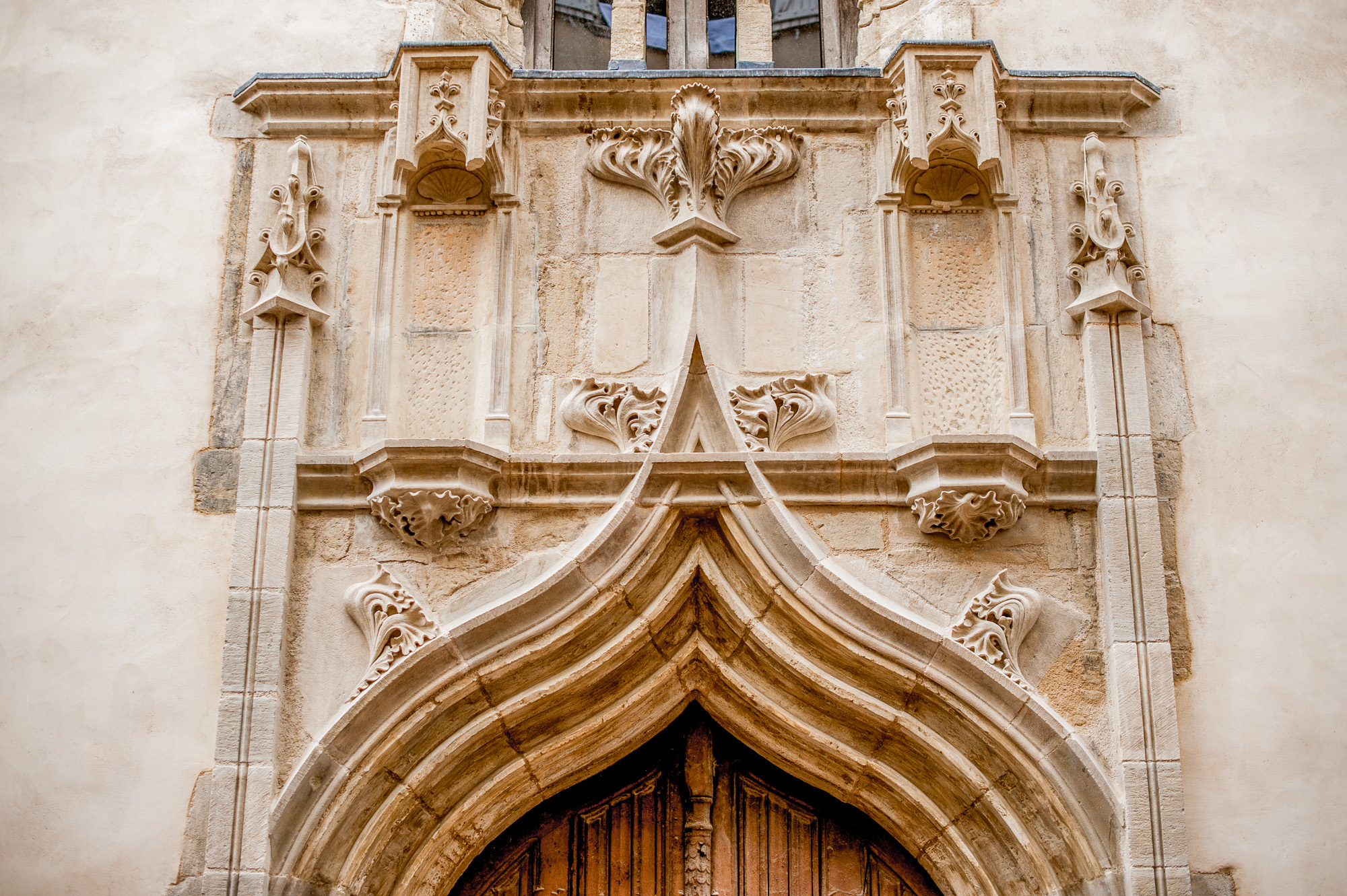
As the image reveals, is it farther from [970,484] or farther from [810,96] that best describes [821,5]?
[970,484]

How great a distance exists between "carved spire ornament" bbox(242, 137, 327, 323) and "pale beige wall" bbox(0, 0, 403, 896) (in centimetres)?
25

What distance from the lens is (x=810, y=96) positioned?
5605mm

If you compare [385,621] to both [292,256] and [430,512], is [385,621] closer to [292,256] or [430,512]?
[430,512]

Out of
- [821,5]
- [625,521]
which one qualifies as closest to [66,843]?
[625,521]

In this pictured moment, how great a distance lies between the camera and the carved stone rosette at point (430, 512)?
16.4 feet

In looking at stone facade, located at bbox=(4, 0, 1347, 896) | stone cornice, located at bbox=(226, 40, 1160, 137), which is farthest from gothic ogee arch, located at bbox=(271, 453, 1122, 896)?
stone cornice, located at bbox=(226, 40, 1160, 137)

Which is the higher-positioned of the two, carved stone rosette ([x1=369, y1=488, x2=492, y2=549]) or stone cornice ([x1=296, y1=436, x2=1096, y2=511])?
stone cornice ([x1=296, y1=436, x2=1096, y2=511])

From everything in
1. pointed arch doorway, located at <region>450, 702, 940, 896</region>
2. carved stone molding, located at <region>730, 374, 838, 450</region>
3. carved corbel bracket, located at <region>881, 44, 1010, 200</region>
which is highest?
carved corbel bracket, located at <region>881, 44, 1010, 200</region>

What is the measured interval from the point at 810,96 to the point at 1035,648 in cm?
211

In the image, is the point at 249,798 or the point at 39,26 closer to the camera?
the point at 249,798

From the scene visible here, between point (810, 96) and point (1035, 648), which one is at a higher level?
point (810, 96)

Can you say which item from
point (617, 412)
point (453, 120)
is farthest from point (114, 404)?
point (617, 412)

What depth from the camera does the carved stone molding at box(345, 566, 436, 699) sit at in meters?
4.87

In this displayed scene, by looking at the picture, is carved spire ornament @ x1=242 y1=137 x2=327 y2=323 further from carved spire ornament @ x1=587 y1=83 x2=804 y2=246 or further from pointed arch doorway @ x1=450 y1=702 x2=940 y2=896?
pointed arch doorway @ x1=450 y1=702 x2=940 y2=896
